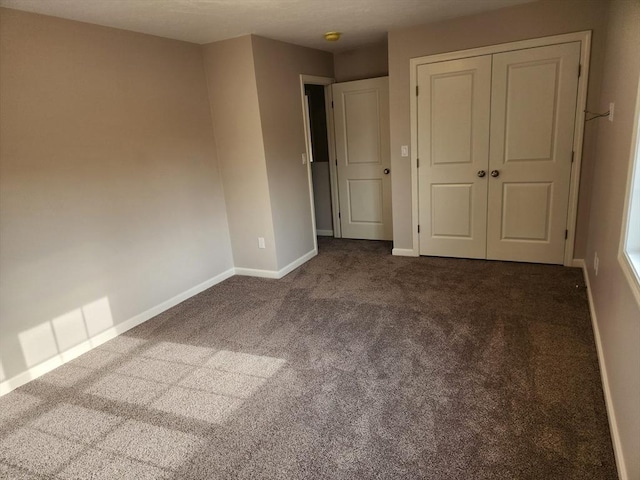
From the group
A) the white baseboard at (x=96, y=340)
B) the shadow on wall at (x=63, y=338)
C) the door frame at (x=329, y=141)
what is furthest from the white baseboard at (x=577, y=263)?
the shadow on wall at (x=63, y=338)

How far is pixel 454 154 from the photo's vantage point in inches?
155

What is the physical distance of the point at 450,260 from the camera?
4180mm

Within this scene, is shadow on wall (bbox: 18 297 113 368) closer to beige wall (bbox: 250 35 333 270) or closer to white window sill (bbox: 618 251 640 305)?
beige wall (bbox: 250 35 333 270)

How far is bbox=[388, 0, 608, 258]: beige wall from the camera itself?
3.22 metres

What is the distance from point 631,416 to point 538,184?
2.64m

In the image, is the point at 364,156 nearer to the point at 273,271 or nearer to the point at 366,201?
the point at 366,201

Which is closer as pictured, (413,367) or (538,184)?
(413,367)

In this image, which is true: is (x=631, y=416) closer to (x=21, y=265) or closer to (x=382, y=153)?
(x=21, y=265)

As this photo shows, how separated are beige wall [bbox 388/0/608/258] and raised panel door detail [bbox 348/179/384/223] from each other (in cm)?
70

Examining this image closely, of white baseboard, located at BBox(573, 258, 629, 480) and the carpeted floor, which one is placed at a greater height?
white baseboard, located at BBox(573, 258, 629, 480)

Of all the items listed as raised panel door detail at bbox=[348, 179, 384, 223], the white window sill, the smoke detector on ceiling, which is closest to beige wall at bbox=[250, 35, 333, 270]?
the smoke detector on ceiling

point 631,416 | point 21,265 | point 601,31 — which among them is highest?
point 601,31

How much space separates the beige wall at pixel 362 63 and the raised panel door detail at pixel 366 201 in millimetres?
1260

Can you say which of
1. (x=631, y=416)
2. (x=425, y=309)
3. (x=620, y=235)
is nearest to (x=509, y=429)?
(x=631, y=416)
